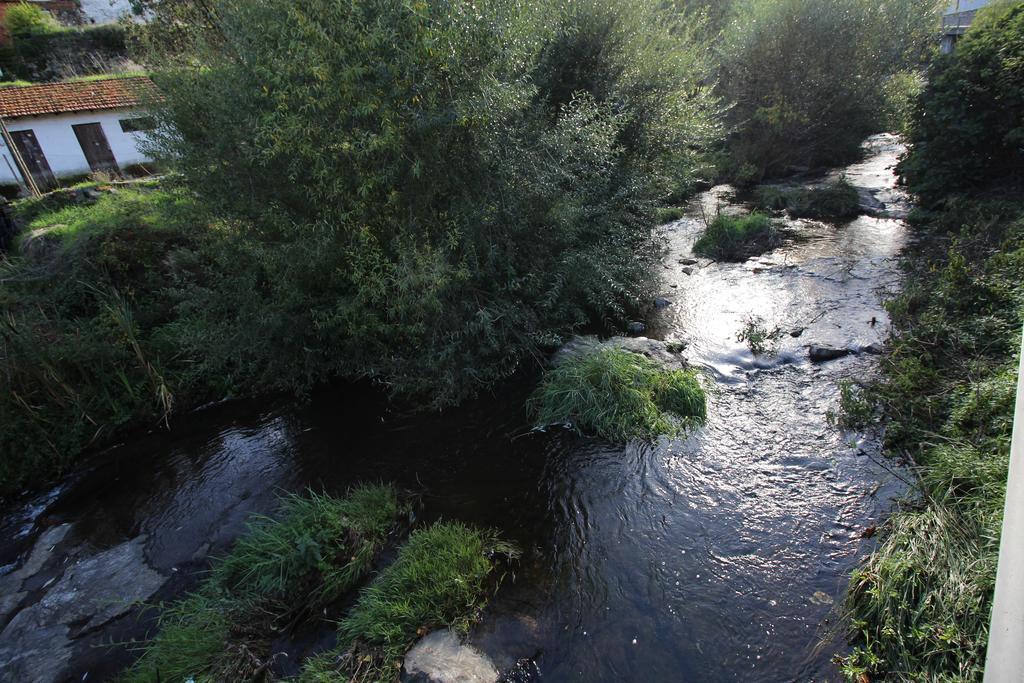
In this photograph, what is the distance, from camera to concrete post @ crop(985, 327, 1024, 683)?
1.53 m

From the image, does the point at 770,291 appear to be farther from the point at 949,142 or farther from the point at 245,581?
the point at 245,581

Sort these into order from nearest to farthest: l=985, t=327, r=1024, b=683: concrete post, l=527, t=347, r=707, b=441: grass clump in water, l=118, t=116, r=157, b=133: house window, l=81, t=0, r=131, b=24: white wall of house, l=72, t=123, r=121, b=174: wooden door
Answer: l=985, t=327, r=1024, b=683: concrete post → l=527, t=347, r=707, b=441: grass clump in water → l=118, t=116, r=157, b=133: house window → l=72, t=123, r=121, b=174: wooden door → l=81, t=0, r=131, b=24: white wall of house

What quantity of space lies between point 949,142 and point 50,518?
16.1 meters

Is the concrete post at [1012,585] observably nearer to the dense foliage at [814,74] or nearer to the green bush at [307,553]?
the green bush at [307,553]

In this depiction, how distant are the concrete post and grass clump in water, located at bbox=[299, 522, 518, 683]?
11.6 feet

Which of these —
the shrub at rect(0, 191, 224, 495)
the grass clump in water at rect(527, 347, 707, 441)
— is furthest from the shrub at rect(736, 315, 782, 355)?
the shrub at rect(0, 191, 224, 495)

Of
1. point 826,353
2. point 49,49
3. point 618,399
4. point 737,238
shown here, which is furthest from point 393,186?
point 49,49

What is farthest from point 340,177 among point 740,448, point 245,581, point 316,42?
point 740,448

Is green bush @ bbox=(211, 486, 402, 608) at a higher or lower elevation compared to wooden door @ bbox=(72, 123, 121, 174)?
lower

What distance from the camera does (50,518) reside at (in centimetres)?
641

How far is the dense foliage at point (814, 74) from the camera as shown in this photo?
606 inches

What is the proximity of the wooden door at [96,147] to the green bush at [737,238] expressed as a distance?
21129mm

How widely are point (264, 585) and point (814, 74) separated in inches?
737

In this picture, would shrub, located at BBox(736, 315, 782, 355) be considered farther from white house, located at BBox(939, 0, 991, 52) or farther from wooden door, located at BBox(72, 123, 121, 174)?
wooden door, located at BBox(72, 123, 121, 174)
